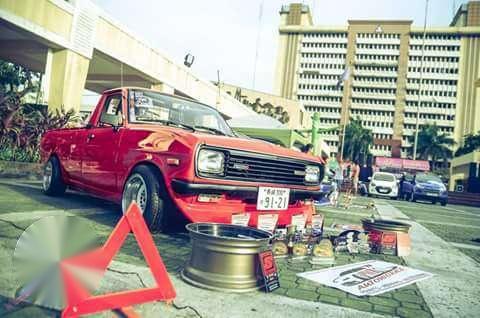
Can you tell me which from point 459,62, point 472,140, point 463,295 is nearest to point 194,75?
point 463,295

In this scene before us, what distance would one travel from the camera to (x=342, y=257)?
3.29 meters

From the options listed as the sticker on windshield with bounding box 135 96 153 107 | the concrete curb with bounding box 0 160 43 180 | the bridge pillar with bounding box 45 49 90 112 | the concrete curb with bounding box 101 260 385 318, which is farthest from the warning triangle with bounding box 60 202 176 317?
the bridge pillar with bounding box 45 49 90 112

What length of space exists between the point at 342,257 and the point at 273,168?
3.26 ft

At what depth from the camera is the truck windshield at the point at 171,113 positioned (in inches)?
150

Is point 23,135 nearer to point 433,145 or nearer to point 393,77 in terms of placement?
point 433,145

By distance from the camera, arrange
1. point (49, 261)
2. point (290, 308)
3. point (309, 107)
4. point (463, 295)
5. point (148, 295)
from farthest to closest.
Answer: point (309, 107) < point (463, 295) < point (290, 308) < point (148, 295) < point (49, 261)

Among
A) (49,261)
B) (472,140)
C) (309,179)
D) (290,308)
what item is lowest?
(290,308)

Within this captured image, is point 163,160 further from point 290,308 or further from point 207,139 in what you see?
point 290,308

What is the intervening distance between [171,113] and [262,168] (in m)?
1.36

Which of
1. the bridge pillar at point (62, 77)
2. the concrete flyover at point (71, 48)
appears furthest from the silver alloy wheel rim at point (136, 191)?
the bridge pillar at point (62, 77)

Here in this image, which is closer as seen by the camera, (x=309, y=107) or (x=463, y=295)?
(x=463, y=295)

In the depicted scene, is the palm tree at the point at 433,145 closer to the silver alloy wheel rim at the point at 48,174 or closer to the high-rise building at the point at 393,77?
the high-rise building at the point at 393,77

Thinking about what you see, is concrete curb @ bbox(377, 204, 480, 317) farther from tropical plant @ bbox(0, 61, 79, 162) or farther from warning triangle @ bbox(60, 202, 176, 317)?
tropical plant @ bbox(0, 61, 79, 162)

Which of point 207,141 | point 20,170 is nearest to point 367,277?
point 207,141
